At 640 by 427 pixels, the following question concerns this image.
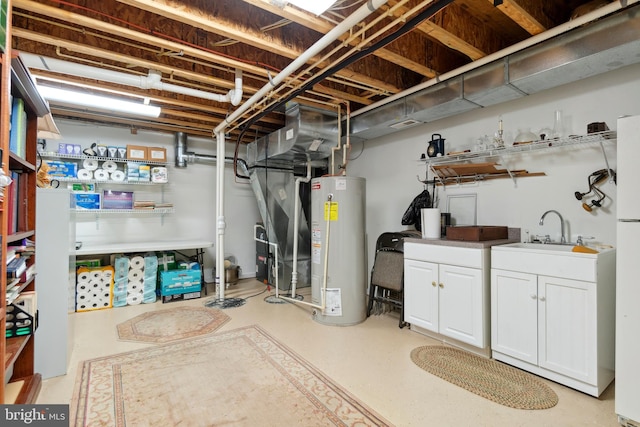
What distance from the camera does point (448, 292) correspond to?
2.83 metres

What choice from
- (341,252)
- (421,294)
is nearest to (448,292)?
(421,294)

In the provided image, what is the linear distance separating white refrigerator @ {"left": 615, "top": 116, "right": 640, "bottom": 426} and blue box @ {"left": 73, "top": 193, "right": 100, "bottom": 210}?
17.8 ft

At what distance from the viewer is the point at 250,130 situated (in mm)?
5191

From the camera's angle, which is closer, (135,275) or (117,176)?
(135,275)

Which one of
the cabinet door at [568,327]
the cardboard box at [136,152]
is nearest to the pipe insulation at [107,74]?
the cardboard box at [136,152]

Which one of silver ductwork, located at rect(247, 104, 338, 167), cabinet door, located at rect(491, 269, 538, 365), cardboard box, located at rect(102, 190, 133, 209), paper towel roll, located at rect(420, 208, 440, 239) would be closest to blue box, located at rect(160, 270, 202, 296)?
cardboard box, located at rect(102, 190, 133, 209)

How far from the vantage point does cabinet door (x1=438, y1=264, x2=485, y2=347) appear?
8.57 ft

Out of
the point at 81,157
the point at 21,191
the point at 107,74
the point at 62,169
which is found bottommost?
the point at 21,191

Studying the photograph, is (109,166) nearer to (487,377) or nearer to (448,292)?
(448,292)

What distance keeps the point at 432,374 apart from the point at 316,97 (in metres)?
3.11

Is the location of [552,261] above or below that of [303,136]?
below

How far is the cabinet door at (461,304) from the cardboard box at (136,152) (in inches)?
167

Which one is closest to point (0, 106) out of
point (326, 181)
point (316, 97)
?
point (326, 181)

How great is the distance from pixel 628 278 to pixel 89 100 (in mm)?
4464
